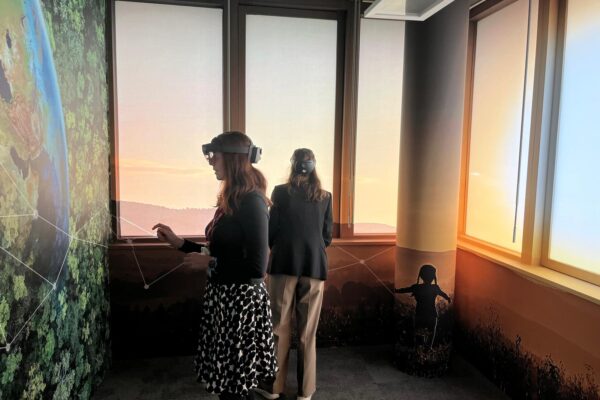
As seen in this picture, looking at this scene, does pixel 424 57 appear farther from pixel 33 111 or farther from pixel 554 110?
pixel 33 111

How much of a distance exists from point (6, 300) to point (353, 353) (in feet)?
7.78

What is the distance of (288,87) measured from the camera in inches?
125

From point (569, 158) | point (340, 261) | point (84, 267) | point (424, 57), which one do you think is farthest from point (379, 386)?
point (424, 57)

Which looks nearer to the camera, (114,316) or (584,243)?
(584,243)

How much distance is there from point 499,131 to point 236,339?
7.37 ft

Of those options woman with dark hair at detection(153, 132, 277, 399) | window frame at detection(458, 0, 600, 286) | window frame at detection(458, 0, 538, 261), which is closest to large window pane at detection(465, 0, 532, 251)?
window frame at detection(458, 0, 538, 261)

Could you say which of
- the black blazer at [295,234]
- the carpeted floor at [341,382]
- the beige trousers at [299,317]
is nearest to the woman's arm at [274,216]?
the black blazer at [295,234]

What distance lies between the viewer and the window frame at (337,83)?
2.98 meters

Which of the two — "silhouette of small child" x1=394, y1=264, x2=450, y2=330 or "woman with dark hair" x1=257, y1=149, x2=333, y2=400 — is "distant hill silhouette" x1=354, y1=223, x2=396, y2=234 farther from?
"woman with dark hair" x1=257, y1=149, x2=333, y2=400

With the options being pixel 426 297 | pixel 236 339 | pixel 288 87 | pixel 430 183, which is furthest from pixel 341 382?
pixel 288 87

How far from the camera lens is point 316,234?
245 cm

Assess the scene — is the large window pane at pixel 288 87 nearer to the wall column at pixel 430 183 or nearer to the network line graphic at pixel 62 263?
the wall column at pixel 430 183

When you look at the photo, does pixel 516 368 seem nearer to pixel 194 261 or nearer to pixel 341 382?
pixel 341 382

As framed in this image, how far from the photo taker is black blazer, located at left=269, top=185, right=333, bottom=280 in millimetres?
2402
